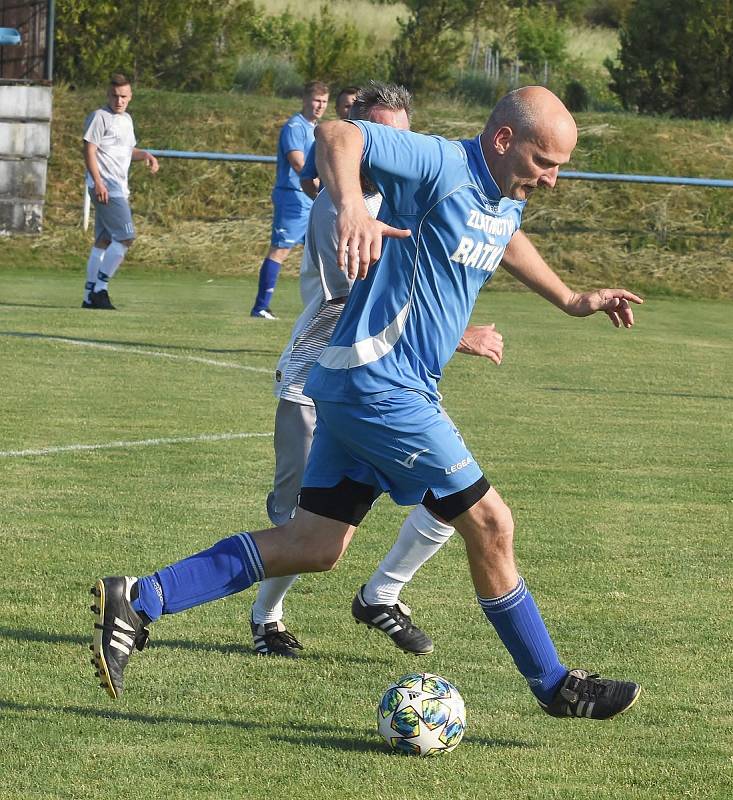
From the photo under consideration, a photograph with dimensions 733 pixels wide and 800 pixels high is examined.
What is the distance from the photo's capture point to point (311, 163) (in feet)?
19.4

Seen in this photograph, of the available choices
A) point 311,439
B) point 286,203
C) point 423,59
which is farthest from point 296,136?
point 423,59

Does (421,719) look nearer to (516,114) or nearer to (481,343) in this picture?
(481,343)

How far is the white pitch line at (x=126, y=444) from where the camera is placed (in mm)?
8336

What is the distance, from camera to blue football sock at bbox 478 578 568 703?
4.29m

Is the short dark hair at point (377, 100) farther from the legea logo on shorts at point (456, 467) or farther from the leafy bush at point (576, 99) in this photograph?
the leafy bush at point (576, 99)

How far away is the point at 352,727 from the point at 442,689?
299 mm

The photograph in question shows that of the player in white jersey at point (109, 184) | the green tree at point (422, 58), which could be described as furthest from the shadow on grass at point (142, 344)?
the green tree at point (422, 58)

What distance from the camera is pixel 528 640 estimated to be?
4285 millimetres

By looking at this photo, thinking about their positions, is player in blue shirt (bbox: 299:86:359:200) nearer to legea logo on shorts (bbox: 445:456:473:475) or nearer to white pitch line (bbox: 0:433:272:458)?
legea logo on shorts (bbox: 445:456:473:475)

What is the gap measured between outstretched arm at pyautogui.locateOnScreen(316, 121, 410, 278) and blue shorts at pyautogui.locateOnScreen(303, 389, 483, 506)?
541mm

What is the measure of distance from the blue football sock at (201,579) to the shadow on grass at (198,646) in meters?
0.77

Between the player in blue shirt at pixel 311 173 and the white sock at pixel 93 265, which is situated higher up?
the player in blue shirt at pixel 311 173

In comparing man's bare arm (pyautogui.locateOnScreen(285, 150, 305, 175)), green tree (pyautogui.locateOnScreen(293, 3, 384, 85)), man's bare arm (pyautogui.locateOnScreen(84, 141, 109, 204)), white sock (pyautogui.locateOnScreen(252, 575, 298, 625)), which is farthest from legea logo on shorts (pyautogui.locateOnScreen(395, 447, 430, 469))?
green tree (pyautogui.locateOnScreen(293, 3, 384, 85))

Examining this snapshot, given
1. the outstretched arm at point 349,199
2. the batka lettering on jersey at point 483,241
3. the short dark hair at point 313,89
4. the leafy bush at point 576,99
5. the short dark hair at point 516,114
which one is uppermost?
the short dark hair at point 516,114
